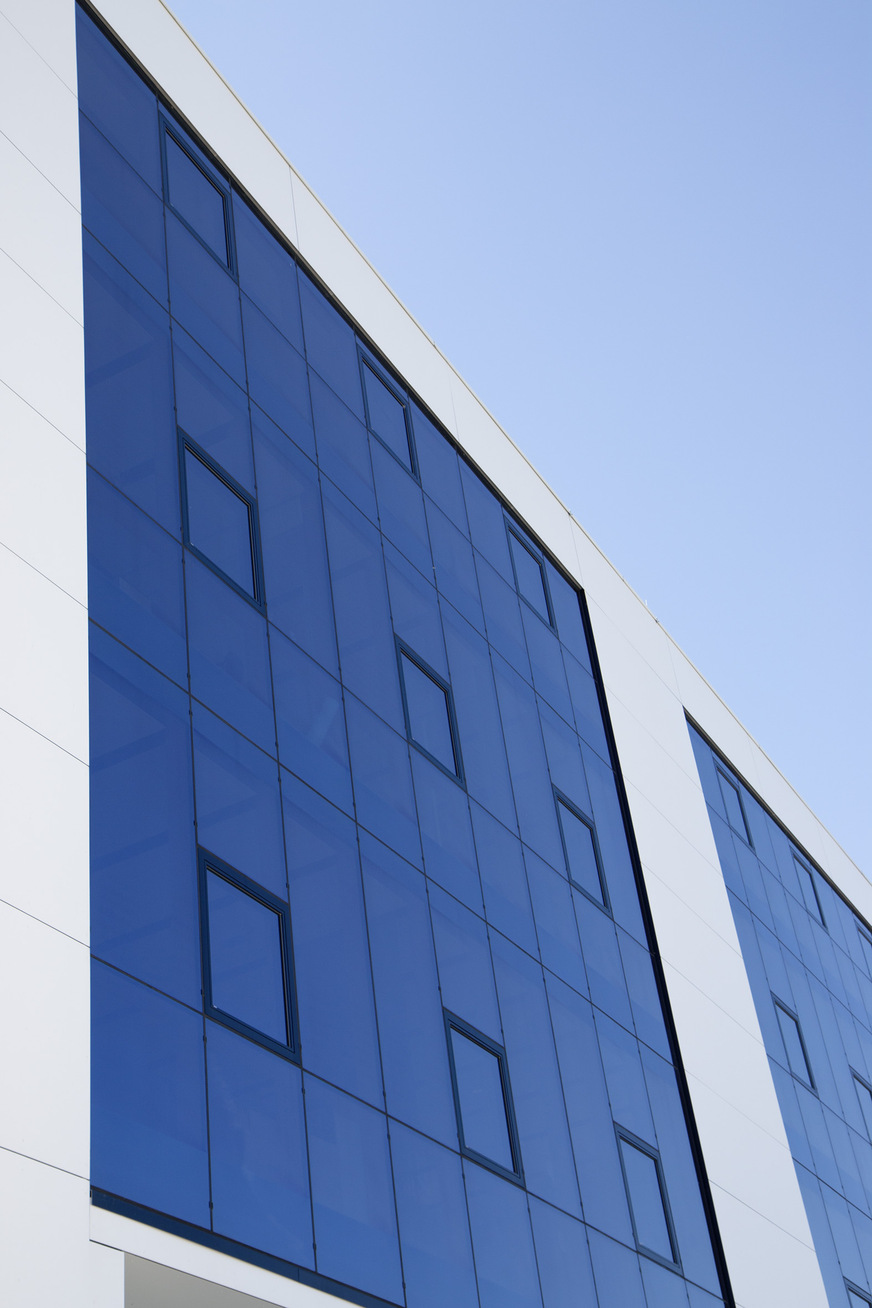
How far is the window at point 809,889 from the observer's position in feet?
97.8

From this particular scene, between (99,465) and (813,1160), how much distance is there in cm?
1700

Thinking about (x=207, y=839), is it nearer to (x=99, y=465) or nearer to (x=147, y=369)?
(x=99, y=465)

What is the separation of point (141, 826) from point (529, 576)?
39.6 feet

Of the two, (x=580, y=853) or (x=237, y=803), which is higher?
(x=580, y=853)

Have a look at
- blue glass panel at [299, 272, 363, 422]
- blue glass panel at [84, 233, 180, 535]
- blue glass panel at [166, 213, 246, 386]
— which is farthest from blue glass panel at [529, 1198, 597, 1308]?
blue glass panel at [299, 272, 363, 422]

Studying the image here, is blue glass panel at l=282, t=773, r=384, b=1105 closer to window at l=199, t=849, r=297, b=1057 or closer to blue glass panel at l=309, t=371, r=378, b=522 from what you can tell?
window at l=199, t=849, r=297, b=1057

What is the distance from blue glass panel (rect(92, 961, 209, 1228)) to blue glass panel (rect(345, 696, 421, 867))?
4442mm

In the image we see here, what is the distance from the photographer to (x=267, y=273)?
56.4ft

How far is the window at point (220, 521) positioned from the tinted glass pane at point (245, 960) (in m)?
3.45

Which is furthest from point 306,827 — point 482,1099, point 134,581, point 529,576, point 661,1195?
point 529,576

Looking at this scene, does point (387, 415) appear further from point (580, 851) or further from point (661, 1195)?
point (661, 1195)

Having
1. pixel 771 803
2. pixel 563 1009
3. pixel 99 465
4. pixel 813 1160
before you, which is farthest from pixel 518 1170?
pixel 771 803

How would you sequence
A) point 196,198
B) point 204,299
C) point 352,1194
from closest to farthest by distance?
point 352,1194, point 204,299, point 196,198

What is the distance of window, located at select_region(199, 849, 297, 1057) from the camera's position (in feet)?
34.8
